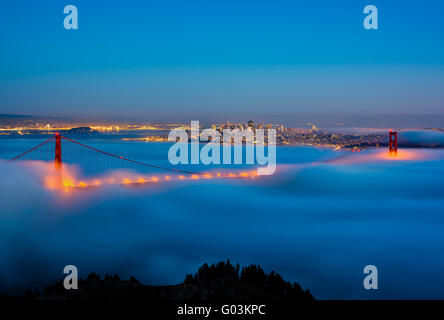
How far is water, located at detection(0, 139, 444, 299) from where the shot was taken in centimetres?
867

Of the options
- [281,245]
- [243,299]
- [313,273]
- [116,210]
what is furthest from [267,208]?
[243,299]

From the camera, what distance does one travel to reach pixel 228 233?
508 inches

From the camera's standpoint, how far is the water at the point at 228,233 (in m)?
8.67

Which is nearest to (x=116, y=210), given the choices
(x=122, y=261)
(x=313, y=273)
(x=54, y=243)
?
(x=54, y=243)

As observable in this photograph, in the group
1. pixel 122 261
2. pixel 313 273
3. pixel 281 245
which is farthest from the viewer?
pixel 281 245
